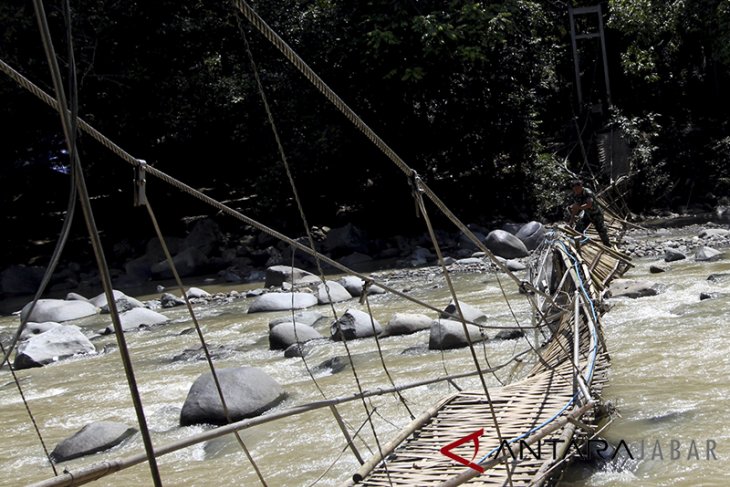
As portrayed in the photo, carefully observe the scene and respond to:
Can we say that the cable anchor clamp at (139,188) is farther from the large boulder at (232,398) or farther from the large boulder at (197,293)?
the large boulder at (197,293)

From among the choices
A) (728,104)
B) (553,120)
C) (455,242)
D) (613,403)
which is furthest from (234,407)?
(728,104)

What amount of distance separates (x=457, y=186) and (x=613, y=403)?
1140 centimetres

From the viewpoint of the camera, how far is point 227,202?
18188 millimetres

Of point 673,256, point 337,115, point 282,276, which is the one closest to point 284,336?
point 282,276

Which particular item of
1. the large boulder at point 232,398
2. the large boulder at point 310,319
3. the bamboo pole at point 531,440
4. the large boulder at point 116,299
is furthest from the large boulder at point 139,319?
the bamboo pole at point 531,440

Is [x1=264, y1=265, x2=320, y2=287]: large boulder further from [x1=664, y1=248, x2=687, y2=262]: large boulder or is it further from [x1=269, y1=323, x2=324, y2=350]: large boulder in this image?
[x1=664, y1=248, x2=687, y2=262]: large boulder

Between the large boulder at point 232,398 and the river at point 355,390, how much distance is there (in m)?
0.10

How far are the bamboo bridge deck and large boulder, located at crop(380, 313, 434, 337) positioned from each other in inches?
95.5

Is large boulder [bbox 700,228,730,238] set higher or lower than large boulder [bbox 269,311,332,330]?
higher

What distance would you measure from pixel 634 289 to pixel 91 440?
549 cm

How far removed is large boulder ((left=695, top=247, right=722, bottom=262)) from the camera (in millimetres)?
10516

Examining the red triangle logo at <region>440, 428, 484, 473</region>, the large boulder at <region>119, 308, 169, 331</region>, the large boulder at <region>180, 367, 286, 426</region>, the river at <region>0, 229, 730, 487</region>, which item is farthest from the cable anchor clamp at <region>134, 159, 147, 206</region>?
the large boulder at <region>119, 308, 169, 331</region>

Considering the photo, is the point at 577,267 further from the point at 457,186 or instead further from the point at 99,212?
the point at 99,212

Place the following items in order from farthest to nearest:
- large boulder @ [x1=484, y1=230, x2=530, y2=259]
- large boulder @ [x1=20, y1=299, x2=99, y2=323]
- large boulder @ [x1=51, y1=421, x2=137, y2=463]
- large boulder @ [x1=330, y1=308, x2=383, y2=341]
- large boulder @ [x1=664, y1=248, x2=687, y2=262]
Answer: large boulder @ [x1=484, y1=230, x2=530, y2=259]
large boulder @ [x1=20, y1=299, x2=99, y2=323]
large boulder @ [x1=664, y1=248, x2=687, y2=262]
large boulder @ [x1=330, y1=308, x2=383, y2=341]
large boulder @ [x1=51, y1=421, x2=137, y2=463]
